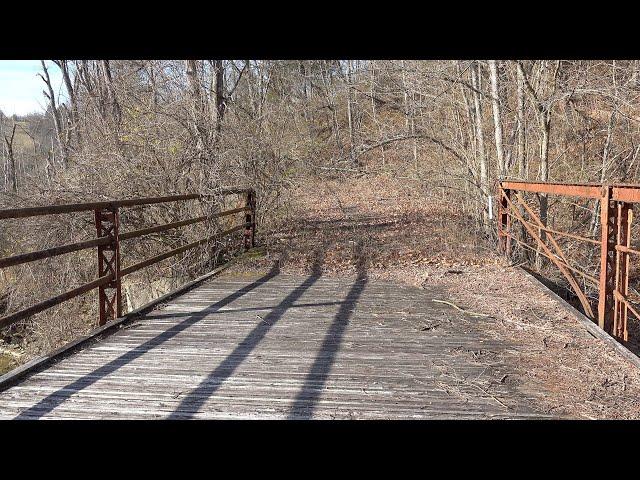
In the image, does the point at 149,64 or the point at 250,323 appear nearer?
the point at 250,323

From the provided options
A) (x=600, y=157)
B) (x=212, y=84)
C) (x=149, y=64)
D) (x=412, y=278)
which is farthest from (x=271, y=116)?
(x=600, y=157)

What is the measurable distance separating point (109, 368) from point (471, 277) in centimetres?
586

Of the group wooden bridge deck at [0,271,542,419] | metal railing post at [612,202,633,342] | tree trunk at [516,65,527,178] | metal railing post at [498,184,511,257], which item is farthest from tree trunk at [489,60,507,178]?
metal railing post at [612,202,633,342]

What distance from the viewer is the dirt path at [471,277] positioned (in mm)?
4211

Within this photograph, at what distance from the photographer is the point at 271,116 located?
1377 centimetres

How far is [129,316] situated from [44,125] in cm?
4542

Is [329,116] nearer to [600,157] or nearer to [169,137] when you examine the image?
[600,157]

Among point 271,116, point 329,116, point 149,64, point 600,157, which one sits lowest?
point 600,157

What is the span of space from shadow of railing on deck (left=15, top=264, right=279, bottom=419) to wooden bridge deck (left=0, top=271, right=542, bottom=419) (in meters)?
0.01

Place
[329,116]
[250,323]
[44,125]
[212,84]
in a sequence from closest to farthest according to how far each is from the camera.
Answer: [250,323]
[212,84]
[329,116]
[44,125]

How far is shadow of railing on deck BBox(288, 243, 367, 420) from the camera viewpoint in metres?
3.82

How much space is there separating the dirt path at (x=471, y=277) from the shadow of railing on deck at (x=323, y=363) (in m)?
1.43

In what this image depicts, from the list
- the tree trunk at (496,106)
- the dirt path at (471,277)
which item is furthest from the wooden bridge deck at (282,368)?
the tree trunk at (496,106)

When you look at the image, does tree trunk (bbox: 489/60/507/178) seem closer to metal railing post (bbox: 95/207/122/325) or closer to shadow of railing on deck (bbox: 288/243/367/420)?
shadow of railing on deck (bbox: 288/243/367/420)
